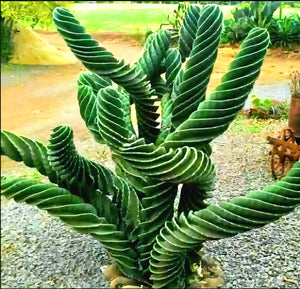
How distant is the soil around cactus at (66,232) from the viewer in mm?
687

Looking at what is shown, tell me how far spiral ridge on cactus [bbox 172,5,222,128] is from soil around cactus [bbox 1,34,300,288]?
202mm

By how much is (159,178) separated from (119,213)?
0.66 feet

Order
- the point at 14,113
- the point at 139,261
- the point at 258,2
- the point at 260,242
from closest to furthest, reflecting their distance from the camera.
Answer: the point at 14,113, the point at 139,261, the point at 260,242, the point at 258,2

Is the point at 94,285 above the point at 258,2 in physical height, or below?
below

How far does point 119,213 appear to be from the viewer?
95 centimetres

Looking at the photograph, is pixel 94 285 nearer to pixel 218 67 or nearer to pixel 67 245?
pixel 67 245

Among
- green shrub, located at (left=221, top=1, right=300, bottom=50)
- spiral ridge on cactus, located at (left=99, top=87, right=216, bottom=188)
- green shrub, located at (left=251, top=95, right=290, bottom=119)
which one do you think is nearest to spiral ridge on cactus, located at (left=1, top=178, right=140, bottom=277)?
spiral ridge on cactus, located at (left=99, top=87, right=216, bottom=188)

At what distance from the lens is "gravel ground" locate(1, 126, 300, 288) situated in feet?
2.33

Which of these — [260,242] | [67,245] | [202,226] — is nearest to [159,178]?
[202,226]

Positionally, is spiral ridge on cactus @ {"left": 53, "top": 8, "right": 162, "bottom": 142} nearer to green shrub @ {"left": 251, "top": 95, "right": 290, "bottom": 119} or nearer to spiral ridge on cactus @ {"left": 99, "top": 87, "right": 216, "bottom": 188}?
spiral ridge on cactus @ {"left": 99, "top": 87, "right": 216, "bottom": 188}

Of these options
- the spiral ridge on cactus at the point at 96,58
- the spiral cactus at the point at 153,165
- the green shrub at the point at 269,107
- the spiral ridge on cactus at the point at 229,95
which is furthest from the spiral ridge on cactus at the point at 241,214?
the green shrub at the point at 269,107

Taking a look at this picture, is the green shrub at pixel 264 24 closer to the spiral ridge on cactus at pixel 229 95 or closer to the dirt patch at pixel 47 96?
the dirt patch at pixel 47 96

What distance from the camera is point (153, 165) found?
2.50 feet

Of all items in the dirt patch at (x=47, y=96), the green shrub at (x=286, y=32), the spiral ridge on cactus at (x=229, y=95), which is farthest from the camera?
the green shrub at (x=286, y=32)
